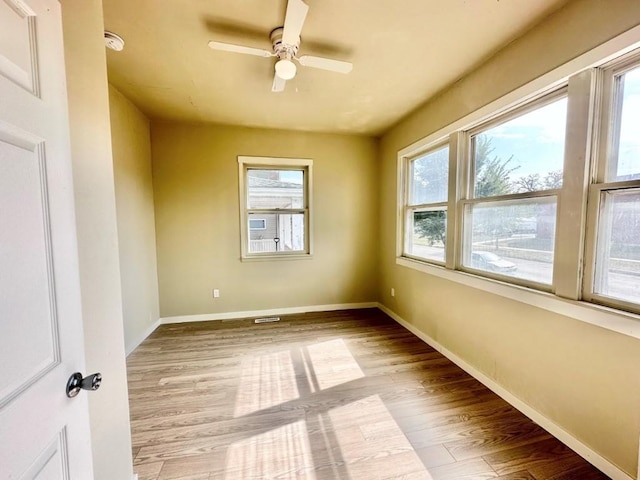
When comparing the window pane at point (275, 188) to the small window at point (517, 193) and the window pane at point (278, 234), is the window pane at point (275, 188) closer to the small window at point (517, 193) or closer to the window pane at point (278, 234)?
the window pane at point (278, 234)

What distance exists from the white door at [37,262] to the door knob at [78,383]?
0.06 feet

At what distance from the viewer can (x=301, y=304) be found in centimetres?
400

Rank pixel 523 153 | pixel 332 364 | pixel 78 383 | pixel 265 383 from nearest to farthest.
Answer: pixel 78 383
pixel 523 153
pixel 265 383
pixel 332 364

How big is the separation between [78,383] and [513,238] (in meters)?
2.56

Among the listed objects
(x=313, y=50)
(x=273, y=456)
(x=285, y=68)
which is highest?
(x=313, y=50)

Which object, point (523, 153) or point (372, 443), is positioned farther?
point (523, 153)

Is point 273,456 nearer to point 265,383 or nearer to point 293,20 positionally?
point 265,383

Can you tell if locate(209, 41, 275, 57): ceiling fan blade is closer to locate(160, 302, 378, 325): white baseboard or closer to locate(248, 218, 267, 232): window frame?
locate(248, 218, 267, 232): window frame

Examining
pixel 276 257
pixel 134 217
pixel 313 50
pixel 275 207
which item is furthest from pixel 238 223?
pixel 313 50

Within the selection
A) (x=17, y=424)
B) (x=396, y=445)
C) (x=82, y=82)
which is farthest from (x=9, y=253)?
(x=396, y=445)

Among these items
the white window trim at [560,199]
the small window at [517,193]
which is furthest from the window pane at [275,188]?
the small window at [517,193]

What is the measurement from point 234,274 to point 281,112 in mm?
2198

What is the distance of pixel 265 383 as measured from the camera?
2.29 m

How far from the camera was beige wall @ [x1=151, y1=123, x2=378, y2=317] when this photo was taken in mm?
3521
